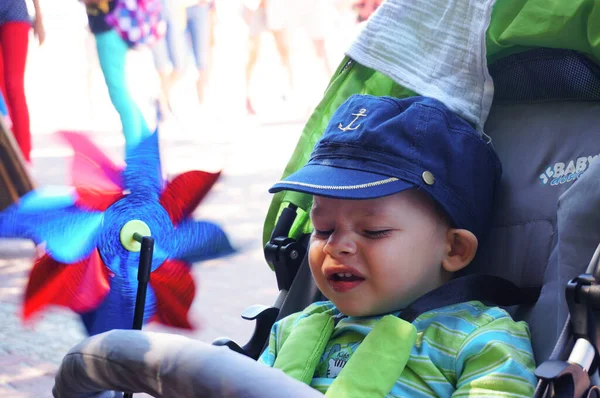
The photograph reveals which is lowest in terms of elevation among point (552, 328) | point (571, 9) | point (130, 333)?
point (552, 328)

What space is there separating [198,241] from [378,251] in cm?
41

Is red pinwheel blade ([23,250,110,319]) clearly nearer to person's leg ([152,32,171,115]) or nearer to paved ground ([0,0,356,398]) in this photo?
paved ground ([0,0,356,398])

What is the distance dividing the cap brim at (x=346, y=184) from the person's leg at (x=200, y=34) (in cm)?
431

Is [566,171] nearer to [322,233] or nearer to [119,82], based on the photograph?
[322,233]

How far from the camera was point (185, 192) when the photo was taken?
1.61 metres

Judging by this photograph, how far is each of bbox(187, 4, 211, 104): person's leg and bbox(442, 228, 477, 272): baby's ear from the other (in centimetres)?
435

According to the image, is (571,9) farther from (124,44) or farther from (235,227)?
(235,227)

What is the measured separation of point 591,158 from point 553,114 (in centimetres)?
16

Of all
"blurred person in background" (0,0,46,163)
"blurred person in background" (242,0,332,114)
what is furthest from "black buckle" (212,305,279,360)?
"blurred person in background" (242,0,332,114)

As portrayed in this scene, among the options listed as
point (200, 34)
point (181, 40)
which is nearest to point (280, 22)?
point (200, 34)

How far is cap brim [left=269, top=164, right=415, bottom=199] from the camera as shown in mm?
1341

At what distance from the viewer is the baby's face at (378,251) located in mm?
1374

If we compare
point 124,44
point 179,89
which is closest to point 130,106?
point 124,44

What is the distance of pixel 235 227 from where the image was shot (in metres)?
4.39
